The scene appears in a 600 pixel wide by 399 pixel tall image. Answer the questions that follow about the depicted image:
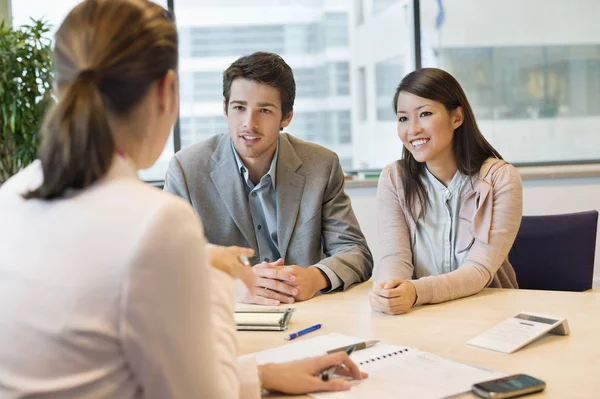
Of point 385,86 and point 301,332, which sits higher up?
point 385,86

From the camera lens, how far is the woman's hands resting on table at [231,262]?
1266 mm

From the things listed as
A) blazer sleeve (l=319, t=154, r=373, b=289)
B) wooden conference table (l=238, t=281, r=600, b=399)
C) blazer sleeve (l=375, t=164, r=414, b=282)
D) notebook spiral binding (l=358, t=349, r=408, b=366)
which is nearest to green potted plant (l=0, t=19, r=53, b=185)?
blazer sleeve (l=319, t=154, r=373, b=289)

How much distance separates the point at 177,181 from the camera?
2328mm

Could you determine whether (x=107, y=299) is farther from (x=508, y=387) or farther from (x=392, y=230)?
(x=392, y=230)

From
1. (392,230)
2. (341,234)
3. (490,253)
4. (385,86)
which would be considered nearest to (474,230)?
(490,253)

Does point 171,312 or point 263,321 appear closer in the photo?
point 171,312

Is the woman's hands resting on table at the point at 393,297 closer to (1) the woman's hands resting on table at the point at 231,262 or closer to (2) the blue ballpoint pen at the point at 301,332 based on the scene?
(2) the blue ballpoint pen at the point at 301,332

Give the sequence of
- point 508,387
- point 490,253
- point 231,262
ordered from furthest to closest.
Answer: point 490,253 → point 231,262 → point 508,387

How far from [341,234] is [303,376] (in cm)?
111

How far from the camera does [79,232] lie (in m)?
0.79

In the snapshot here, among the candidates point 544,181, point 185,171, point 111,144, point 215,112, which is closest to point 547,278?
point 185,171

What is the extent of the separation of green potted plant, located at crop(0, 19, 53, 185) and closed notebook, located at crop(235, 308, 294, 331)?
6.60 ft

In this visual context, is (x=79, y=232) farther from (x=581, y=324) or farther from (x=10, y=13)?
(x=10, y=13)

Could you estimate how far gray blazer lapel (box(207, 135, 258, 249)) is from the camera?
7.47ft
